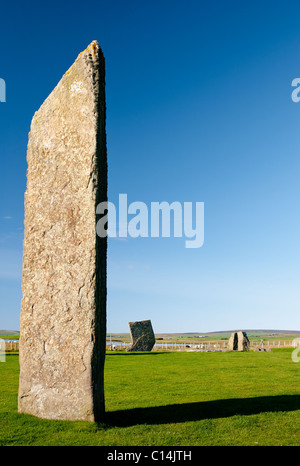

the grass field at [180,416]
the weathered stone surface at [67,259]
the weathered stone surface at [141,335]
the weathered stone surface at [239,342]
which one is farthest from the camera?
the weathered stone surface at [239,342]

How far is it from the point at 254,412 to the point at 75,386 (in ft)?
10.3

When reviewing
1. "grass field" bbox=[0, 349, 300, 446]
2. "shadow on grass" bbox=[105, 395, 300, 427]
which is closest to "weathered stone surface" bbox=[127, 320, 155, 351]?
"grass field" bbox=[0, 349, 300, 446]

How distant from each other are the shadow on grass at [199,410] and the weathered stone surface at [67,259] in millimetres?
659

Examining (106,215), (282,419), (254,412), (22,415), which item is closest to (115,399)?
(22,415)

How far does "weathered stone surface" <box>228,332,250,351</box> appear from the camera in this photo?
26072mm

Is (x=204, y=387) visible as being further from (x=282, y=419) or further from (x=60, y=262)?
(x=60, y=262)

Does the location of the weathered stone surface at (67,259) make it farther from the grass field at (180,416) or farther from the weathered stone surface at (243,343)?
the weathered stone surface at (243,343)

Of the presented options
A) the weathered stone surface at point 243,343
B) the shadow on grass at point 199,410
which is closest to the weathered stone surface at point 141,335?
the weathered stone surface at point 243,343

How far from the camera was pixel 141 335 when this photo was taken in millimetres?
26141

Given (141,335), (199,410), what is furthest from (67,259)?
(141,335)

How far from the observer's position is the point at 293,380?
1062 cm

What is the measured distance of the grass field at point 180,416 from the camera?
5297mm

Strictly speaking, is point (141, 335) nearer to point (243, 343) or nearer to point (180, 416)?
point (243, 343)

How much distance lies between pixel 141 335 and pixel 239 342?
659 centimetres
